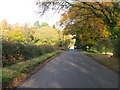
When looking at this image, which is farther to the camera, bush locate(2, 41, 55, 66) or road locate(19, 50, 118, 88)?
bush locate(2, 41, 55, 66)

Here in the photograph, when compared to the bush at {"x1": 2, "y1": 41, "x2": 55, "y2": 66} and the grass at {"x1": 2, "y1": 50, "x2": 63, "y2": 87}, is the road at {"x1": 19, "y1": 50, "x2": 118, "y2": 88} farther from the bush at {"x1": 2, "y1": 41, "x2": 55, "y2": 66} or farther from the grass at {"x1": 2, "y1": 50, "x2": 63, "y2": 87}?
the bush at {"x1": 2, "y1": 41, "x2": 55, "y2": 66}

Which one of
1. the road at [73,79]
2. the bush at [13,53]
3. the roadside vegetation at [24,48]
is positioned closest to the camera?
the road at [73,79]

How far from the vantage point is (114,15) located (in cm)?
1605

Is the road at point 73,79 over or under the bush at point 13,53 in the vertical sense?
under

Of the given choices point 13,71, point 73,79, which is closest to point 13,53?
point 13,71

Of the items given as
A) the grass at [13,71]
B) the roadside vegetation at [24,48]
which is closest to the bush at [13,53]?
the roadside vegetation at [24,48]

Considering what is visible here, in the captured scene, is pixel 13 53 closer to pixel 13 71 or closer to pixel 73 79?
pixel 13 71

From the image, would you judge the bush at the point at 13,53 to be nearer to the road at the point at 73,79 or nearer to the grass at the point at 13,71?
the grass at the point at 13,71

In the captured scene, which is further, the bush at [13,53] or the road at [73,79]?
the bush at [13,53]

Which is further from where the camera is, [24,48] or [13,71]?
[24,48]

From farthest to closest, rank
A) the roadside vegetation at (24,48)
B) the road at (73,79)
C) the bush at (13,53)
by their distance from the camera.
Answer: the bush at (13,53), the roadside vegetation at (24,48), the road at (73,79)

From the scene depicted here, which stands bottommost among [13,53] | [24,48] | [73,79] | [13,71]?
[73,79]

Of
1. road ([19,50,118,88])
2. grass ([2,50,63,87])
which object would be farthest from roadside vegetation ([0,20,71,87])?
road ([19,50,118,88])

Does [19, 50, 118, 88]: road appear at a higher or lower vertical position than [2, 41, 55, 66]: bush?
lower
